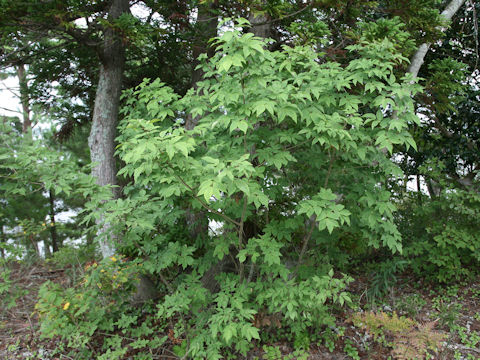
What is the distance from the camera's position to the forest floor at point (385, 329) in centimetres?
288

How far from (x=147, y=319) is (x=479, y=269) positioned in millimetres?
4527

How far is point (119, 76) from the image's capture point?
14.1ft

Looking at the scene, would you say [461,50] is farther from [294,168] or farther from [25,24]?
[25,24]

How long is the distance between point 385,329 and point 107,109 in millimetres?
4058

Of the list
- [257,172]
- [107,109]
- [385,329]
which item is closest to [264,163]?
[257,172]

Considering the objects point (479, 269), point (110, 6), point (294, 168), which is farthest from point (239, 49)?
point (479, 269)

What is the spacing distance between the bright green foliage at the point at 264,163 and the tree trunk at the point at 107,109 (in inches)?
49.4

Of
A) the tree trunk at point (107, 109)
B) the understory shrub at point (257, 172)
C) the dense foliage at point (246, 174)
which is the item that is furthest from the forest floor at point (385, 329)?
the tree trunk at point (107, 109)

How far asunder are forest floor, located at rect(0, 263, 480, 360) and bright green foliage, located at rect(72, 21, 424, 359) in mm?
330

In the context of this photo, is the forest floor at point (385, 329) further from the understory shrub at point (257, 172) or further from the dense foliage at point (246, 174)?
the understory shrub at point (257, 172)

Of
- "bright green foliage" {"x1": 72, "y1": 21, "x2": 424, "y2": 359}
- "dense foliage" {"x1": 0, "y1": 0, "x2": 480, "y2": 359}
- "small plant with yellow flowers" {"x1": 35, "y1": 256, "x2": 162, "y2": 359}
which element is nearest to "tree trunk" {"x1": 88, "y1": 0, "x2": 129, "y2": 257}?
"dense foliage" {"x1": 0, "y1": 0, "x2": 480, "y2": 359}

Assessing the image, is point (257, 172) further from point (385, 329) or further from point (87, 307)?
point (385, 329)

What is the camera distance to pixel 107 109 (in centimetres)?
424

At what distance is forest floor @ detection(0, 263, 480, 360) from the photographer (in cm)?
288
